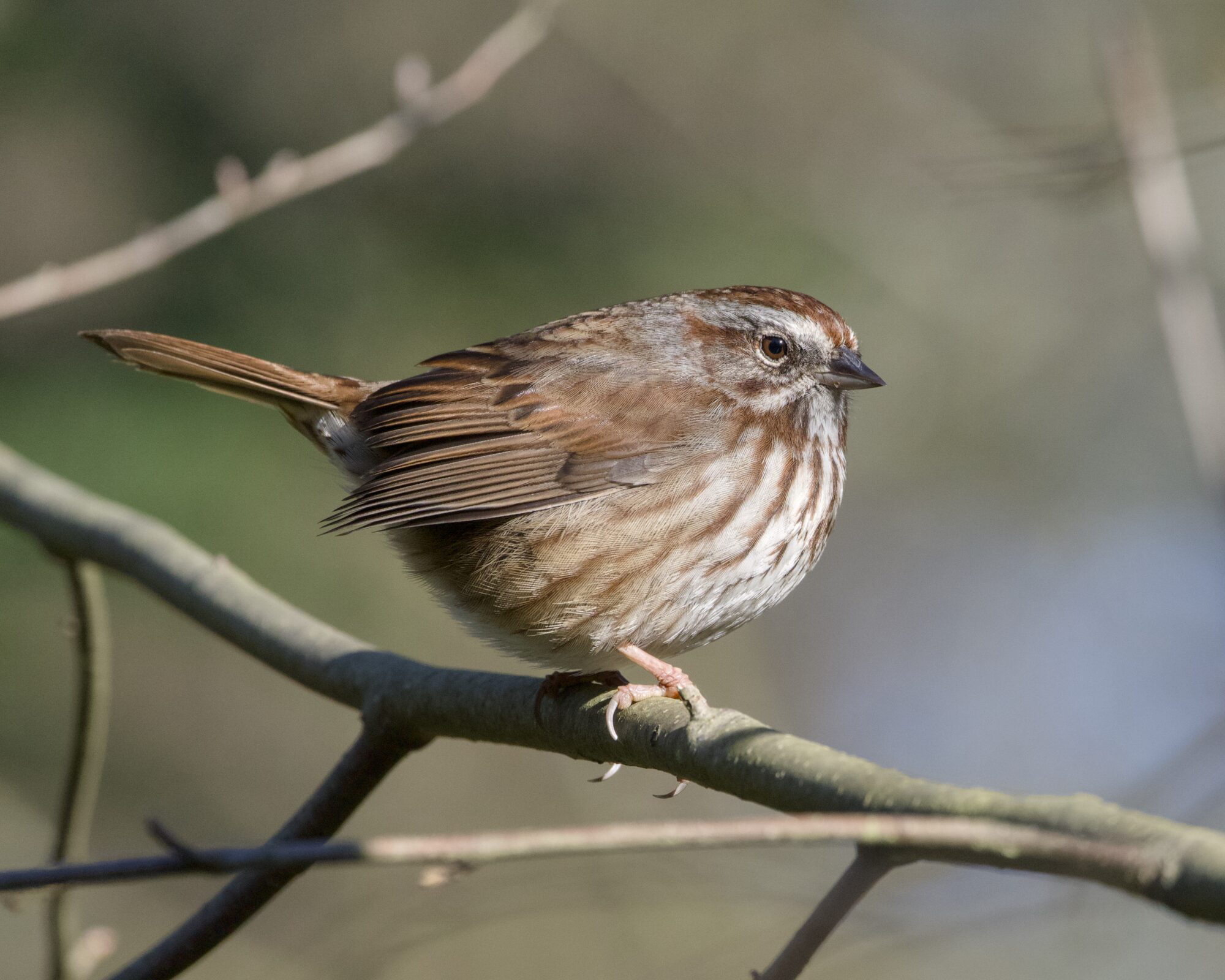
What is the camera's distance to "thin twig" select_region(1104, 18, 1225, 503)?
213 centimetres

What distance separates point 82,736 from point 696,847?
272 cm

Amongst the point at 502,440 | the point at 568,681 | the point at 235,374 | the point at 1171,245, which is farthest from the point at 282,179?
the point at 1171,245

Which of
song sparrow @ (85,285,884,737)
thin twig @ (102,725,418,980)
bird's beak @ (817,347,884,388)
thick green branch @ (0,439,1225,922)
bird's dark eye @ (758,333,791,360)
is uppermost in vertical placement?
bird's dark eye @ (758,333,791,360)

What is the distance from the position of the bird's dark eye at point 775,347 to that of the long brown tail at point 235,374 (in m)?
1.16

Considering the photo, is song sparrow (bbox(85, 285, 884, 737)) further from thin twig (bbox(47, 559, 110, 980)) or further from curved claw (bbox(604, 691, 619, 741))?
thin twig (bbox(47, 559, 110, 980))

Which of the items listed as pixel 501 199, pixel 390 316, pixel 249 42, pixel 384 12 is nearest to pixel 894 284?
pixel 501 199

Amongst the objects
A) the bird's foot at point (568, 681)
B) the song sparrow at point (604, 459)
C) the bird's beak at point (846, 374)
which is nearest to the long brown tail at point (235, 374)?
the song sparrow at point (604, 459)

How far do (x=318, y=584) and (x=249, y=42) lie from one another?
10.7 ft

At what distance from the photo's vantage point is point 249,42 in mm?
7660

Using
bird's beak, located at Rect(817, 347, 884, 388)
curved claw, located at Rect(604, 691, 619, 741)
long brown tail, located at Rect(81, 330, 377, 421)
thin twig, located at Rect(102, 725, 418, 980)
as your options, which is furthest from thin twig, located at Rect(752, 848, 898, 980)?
long brown tail, located at Rect(81, 330, 377, 421)

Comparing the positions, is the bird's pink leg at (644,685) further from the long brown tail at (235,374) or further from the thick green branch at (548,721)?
the long brown tail at (235,374)

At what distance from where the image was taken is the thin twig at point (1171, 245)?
7.00ft

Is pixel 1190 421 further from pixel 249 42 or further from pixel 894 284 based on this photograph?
pixel 249 42

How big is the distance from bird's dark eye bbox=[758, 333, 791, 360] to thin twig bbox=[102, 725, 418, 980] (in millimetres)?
1480
